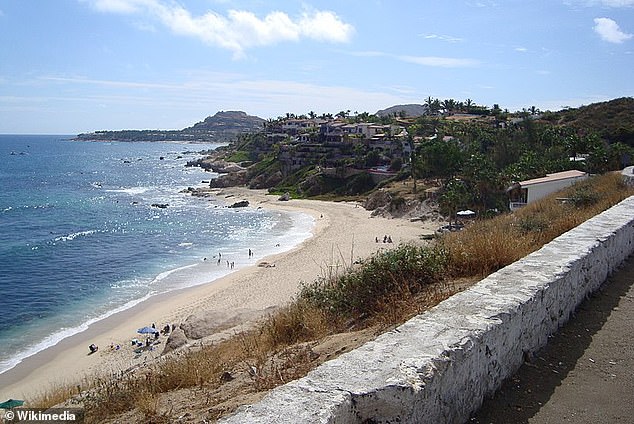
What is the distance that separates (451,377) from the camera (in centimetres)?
311

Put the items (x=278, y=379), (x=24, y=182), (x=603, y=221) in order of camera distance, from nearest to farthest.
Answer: (x=278, y=379), (x=603, y=221), (x=24, y=182)

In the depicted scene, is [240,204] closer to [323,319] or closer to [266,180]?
[266,180]

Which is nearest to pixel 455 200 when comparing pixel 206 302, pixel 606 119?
pixel 206 302

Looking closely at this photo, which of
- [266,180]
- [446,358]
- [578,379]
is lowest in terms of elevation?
[266,180]

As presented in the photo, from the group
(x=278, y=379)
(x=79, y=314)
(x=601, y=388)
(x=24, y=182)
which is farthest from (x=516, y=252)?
(x=24, y=182)

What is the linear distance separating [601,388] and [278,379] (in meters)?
2.32

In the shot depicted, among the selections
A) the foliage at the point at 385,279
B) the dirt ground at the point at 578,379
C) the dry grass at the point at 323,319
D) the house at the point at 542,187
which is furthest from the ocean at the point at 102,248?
the dirt ground at the point at 578,379

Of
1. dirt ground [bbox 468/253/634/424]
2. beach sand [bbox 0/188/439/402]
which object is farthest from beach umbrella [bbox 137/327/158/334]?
dirt ground [bbox 468/253/634/424]

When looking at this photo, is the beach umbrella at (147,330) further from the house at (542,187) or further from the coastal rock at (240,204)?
the coastal rock at (240,204)

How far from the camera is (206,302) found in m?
24.7

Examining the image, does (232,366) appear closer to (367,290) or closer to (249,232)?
(367,290)

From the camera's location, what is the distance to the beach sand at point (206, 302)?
56.1 feet

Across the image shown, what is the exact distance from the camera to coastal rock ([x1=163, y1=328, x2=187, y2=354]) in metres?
16.0

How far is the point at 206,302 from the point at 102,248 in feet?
52.8
